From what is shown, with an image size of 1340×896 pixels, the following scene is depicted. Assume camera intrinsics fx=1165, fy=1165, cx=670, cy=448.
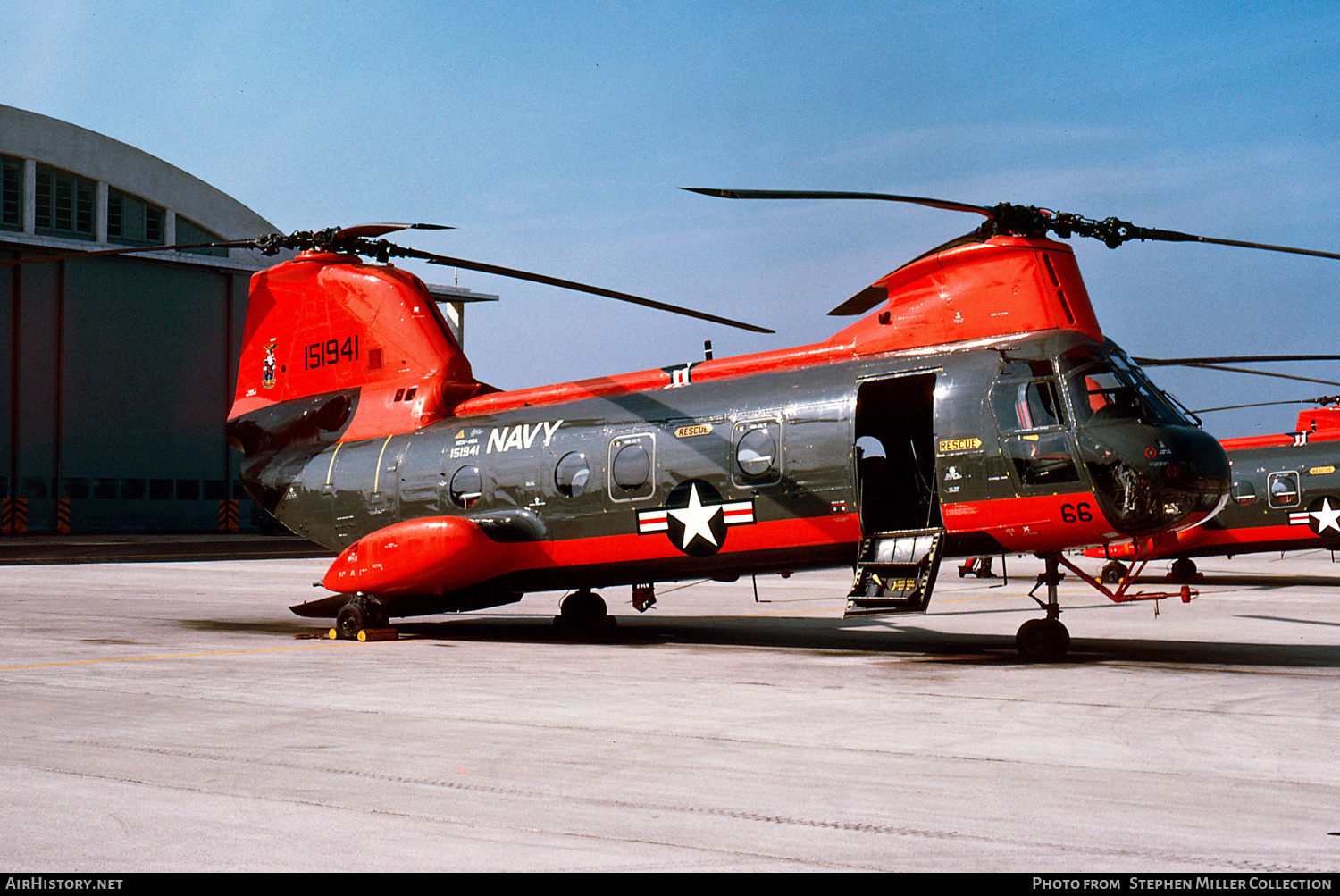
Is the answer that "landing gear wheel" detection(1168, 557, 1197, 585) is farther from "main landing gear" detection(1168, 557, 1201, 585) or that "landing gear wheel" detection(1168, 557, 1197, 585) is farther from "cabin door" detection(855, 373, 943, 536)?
"cabin door" detection(855, 373, 943, 536)

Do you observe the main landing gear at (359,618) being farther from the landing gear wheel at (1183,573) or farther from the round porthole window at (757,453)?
the landing gear wheel at (1183,573)

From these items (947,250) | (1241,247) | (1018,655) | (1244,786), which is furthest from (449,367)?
(1244,786)

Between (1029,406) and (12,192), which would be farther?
(12,192)

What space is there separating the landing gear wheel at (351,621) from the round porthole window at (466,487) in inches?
78.8

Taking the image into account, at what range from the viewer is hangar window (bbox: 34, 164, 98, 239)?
56562 mm

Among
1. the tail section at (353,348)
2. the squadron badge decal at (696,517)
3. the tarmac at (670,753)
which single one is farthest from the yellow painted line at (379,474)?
the squadron badge decal at (696,517)

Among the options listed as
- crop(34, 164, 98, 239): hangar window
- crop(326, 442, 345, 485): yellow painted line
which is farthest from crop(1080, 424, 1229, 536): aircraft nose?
crop(34, 164, 98, 239): hangar window

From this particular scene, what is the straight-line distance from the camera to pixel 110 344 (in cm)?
5484

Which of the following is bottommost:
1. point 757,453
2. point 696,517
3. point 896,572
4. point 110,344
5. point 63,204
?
point 896,572

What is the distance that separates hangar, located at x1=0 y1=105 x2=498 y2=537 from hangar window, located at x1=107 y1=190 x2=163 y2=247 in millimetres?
65

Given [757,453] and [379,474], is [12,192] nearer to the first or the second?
[379,474]

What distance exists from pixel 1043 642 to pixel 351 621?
9.33 metres

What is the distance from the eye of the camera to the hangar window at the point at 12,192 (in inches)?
2178

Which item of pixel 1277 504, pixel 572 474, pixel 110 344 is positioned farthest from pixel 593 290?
pixel 110 344
